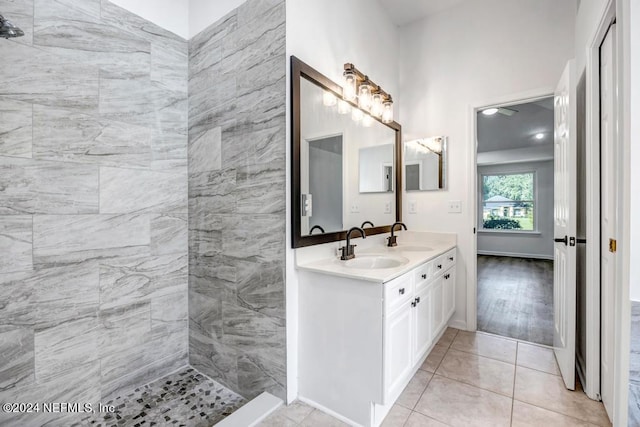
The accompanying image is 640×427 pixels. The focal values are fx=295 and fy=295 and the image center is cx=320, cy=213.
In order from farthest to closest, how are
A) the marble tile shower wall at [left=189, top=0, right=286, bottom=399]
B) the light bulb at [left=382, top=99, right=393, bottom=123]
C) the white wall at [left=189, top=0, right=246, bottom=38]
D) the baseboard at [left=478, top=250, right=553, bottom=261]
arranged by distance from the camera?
the baseboard at [left=478, top=250, right=553, bottom=261] < the light bulb at [left=382, top=99, right=393, bottom=123] < the white wall at [left=189, top=0, right=246, bottom=38] < the marble tile shower wall at [left=189, top=0, right=286, bottom=399]

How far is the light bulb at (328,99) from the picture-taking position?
6.69ft

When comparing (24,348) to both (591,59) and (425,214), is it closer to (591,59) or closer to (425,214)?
(425,214)

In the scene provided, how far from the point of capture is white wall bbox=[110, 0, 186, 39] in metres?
1.99

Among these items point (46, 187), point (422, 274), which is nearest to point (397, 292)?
point (422, 274)

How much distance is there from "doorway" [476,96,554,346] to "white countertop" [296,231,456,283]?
3.22 feet

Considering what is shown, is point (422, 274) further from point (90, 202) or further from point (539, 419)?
point (90, 202)

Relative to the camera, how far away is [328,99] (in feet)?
6.81

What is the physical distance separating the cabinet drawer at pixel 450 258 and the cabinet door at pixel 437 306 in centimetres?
17

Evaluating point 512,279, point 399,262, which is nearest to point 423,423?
point 399,262

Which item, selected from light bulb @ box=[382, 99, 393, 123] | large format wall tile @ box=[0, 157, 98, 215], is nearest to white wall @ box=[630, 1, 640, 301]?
light bulb @ box=[382, 99, 393, 123]

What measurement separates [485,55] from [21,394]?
4.05 meters

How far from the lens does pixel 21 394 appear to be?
1.51 m

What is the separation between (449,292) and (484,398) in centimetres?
93

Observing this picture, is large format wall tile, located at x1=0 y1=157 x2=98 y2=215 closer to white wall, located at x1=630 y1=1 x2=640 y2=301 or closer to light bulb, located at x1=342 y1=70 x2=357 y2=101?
light bulb, located at x1=342 y1=70 x2=357 y2=101
